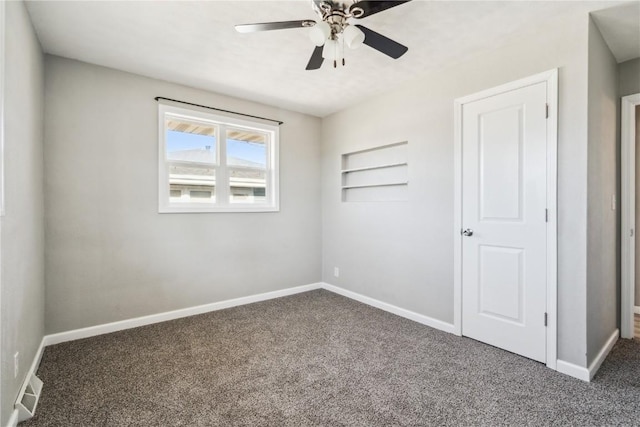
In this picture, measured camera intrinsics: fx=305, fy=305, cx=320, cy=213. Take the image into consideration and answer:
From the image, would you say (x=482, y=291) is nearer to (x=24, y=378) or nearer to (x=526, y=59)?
(x=526, y=59)

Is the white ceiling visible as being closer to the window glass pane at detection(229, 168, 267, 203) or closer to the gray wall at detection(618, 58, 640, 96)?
the gray wall at detection(618, 58, 640, 96)

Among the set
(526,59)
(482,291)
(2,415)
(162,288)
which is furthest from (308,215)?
(2,415)

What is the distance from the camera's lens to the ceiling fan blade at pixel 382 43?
6.04 ft

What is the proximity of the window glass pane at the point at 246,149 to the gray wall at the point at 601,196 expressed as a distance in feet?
10.9

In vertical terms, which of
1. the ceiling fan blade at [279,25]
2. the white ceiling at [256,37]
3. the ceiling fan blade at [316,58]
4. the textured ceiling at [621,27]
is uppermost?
the white ceiling at [256,37]

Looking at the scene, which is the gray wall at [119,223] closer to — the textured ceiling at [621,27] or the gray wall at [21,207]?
the gray wall at [21,207]

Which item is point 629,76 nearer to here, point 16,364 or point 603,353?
point 603,353

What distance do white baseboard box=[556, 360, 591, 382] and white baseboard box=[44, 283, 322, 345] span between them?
2.91 metres

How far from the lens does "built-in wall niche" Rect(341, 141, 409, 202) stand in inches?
138

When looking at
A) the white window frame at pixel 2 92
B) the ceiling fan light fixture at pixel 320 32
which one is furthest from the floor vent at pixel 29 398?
the ceiling fan light fixture at pixel 320 32

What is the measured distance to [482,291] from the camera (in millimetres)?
2693

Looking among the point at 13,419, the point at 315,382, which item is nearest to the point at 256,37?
the point at 315,382

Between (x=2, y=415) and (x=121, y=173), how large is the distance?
209 cm

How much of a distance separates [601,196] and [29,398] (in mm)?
4166
